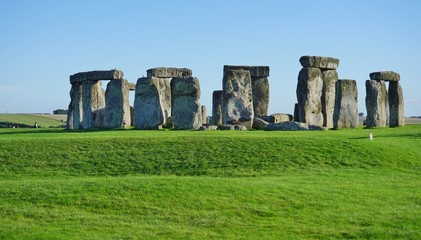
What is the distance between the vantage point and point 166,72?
3897 centimetres

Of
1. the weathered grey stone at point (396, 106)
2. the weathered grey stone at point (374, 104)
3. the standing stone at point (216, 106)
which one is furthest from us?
the standing stone at point (216, 106)

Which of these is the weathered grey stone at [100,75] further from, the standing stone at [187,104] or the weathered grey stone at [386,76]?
the weathered grey stone at [386,76]

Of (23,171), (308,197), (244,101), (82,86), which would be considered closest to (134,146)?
(23,171)

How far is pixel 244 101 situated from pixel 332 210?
19.7m

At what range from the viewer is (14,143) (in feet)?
80.4

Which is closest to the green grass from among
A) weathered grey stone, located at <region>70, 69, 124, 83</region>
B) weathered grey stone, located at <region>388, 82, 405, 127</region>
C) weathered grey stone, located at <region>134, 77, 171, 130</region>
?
weathered grey stone, located at <region>70, 69, 124, 83</region>

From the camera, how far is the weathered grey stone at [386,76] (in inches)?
1458

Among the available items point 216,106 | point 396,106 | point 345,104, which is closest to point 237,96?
point 345,104

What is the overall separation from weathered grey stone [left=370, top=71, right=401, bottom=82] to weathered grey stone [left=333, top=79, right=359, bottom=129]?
2.24 meters

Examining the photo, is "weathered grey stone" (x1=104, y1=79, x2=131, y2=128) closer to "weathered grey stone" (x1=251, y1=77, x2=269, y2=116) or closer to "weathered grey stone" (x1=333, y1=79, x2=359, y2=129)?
"weathered grey stone" (x1=251, y1=77, x2=269, y2=116)

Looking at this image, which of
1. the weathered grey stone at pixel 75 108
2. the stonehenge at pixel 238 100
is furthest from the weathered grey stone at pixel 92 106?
the weathered grey stone at pixel 75 108

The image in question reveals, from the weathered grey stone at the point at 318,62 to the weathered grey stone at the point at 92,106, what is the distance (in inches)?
488

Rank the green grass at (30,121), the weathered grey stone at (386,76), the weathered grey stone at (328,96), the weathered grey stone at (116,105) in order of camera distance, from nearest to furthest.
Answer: the weathered grey stone at (116,105) < the weathered grey stone at (328,96) < the weathered grey stone at (386,76) < the green grass at (30,121)

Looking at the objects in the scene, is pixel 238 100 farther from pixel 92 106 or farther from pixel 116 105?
pixel 92 106
